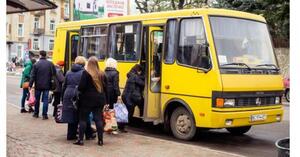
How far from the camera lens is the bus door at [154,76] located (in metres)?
10.7

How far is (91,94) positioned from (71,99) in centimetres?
65

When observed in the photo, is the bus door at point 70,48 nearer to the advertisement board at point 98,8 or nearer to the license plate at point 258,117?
the advertisement board at point 98,8

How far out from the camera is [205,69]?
30.6 ft

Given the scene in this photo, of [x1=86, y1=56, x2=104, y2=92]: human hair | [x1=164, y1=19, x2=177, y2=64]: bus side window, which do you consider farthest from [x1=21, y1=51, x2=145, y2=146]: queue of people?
[x1=164, y1=19, x2=177, y2=64]: bus side window

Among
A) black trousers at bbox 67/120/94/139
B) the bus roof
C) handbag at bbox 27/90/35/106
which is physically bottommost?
black trousers at bbox 67/120/94/139

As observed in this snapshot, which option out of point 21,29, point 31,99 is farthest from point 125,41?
point 21,29

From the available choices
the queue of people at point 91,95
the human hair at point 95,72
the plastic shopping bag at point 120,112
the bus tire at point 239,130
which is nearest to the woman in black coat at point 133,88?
the queue of people at point 91,95

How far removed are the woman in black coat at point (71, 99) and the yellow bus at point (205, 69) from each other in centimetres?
198

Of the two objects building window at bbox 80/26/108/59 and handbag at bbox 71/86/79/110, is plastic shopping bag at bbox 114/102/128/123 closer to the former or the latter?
handbag at bbox 71/86/79/110

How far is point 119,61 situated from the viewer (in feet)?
39.5

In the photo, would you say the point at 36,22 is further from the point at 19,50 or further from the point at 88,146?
the point at 88,146

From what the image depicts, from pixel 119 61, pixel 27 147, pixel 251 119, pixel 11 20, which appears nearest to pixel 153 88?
pixel 119 61

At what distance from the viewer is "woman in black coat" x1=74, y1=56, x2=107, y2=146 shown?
8641mm

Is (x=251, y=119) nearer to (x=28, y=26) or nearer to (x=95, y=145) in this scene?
(x=95, y=145)
